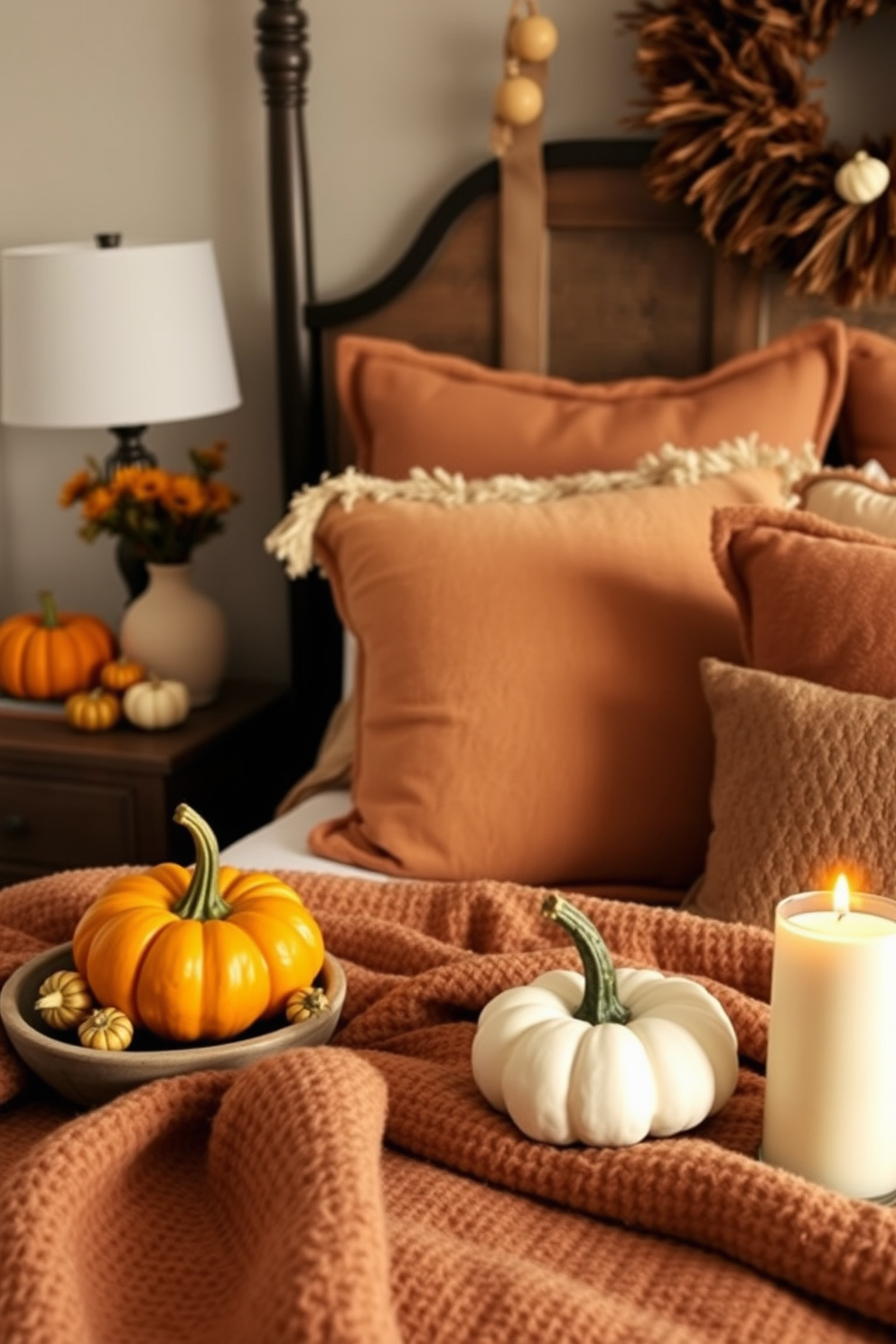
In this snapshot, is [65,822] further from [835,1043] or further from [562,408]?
[835,1043]

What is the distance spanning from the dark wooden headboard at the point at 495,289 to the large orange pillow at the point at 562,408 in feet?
0.31

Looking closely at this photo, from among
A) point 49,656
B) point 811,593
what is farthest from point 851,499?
point 49,656

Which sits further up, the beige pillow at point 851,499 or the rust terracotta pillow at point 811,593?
the beige pillow at point 851,499

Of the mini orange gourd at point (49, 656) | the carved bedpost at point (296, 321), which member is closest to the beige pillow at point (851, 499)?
the carved bedpost at point (296, 321)

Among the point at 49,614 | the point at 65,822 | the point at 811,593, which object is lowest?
the point at 65,822

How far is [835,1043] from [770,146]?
1.45m

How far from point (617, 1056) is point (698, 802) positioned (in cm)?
72

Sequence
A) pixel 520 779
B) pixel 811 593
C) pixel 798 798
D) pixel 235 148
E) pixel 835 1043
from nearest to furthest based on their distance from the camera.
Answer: pixel 835 1043 → pixel 798 798 → pixel 811 593 → pixel 520 779 → pixel 235 148

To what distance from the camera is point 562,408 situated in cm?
215

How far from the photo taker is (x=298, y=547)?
1873mm

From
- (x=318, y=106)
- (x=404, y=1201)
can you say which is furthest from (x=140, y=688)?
(x=404, y=1201)

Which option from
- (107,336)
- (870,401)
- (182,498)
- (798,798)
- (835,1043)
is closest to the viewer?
(835,1043)

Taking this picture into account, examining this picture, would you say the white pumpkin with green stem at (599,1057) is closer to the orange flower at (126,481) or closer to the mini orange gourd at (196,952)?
the mini orange gourd at (196,952)

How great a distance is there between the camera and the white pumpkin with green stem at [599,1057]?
0.99 m
